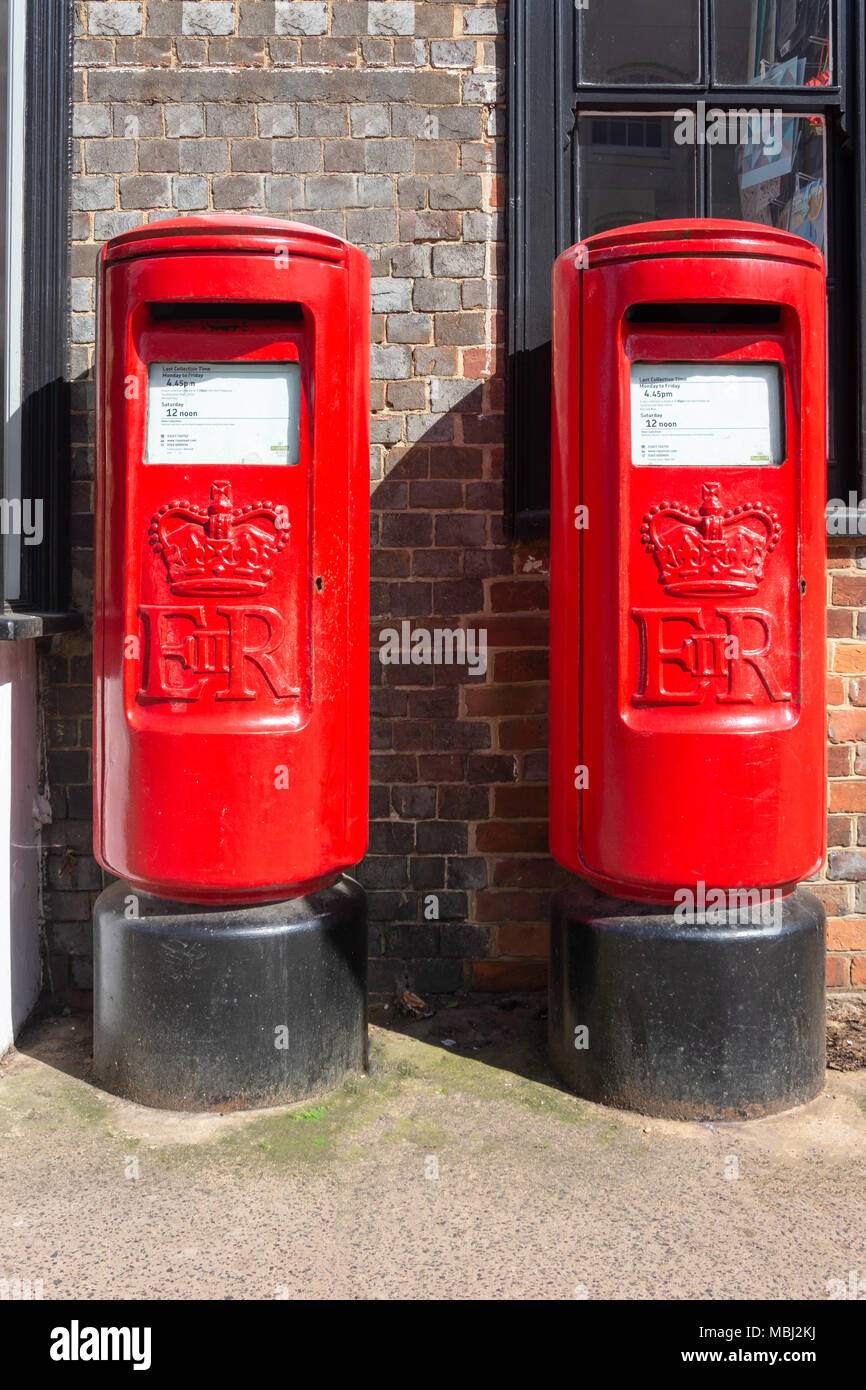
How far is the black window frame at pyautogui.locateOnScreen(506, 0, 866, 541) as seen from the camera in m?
3.66

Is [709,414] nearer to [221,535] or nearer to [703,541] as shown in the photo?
[703,541]

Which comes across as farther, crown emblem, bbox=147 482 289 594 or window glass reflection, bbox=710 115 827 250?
window glass reflection, bbox=710 115 827 250

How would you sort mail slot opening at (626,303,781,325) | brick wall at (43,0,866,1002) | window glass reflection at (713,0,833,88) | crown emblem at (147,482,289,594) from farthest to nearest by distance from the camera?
window glass reflection at (713,0,833,88)
brick wall at (43,0,866,1002)
mail slot opening at (626,303,781,325)
crown emblem at (147,482,289,594)

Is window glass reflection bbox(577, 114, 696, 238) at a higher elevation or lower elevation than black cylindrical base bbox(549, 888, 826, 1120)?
higher

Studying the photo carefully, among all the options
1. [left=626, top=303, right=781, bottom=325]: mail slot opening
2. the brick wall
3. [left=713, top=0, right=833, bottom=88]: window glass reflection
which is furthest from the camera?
[left=713, top=0, right=833, bottom=88]: window glass reflection

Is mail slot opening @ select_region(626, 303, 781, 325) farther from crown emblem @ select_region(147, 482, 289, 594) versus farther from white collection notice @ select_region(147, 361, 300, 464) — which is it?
crown emblem @ select_region(147, 482, 289, 594)

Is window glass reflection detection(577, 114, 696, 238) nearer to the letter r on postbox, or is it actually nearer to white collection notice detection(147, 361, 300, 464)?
white collection notice detection(147, 361, 300, 464)

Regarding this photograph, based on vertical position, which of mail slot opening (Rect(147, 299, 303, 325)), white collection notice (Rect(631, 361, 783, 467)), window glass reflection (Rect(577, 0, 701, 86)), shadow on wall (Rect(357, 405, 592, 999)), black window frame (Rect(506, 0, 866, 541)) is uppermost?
window glass reflection (Rect(577, 0, 701, 86))

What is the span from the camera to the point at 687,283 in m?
2.81

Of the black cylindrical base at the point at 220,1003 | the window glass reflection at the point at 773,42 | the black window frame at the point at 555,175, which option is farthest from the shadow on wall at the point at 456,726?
the window glass reflection at the point at 773,42

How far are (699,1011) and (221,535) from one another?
1.87m

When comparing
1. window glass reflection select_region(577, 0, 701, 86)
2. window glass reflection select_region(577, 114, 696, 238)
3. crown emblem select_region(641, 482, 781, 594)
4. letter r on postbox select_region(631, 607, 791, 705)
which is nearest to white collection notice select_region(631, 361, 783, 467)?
crown emblem select_region(641, 482, 781, 594)

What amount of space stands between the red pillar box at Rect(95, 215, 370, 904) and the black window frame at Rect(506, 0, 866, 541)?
3.02ft

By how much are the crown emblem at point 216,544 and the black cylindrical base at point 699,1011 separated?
1402mm
